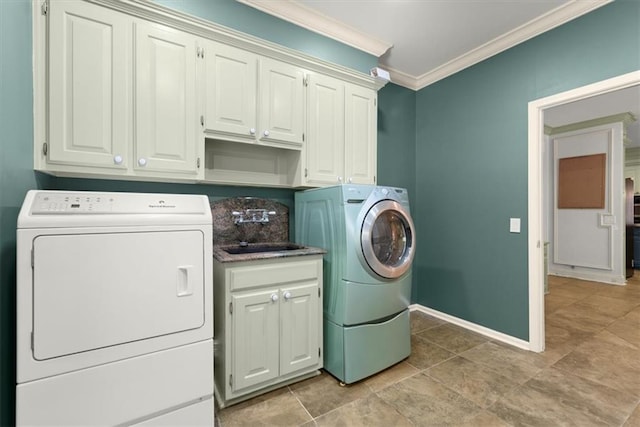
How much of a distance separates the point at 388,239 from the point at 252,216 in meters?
1.12

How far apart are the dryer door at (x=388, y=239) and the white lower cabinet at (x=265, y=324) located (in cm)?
38

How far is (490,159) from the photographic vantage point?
2.71 m

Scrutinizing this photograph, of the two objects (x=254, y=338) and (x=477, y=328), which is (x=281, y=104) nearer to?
(x=254, y=338)

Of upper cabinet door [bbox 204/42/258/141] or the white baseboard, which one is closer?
upper cabinet door [bbox 204/42/258/141]

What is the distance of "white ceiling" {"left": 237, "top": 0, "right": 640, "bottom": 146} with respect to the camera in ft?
7.04

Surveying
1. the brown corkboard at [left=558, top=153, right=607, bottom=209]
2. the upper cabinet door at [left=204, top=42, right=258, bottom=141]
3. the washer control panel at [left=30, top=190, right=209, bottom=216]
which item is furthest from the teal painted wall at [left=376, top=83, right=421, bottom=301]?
the brown corkboard at [left=558, top=153, right=607, bottom=209]

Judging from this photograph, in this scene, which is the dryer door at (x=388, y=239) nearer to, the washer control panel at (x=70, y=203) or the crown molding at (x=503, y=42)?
the washer control panel at (x=70, y=203)

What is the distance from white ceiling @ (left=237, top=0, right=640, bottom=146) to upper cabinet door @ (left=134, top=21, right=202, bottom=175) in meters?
0.74

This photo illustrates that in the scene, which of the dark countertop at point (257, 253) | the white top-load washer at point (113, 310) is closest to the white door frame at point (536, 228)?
the dark countertop at point (257, 253)

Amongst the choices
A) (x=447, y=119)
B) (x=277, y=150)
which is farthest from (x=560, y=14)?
(x=277, y=150)

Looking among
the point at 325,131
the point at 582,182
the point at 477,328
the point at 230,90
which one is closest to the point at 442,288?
the point at 477,328

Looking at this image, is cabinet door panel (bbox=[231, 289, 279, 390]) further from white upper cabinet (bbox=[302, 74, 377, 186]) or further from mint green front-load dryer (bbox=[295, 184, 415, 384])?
white upper cabinet (bbox=[302, 74, 377, 186])

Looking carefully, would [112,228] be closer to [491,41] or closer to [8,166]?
[8,166]

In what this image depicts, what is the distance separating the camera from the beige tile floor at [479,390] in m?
1.60
